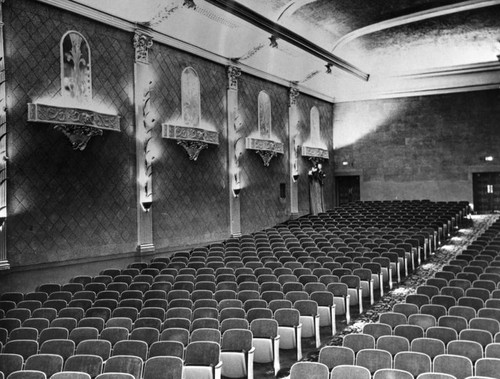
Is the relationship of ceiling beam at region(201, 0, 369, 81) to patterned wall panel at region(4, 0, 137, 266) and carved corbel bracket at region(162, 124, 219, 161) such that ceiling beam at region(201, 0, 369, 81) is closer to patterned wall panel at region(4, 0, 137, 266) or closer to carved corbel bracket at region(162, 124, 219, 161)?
patterned wall panel at region(4, 0, 137, 266)

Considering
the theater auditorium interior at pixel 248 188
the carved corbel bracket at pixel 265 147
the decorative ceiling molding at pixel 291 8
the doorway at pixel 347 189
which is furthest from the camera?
the doorway at pixel 347 189

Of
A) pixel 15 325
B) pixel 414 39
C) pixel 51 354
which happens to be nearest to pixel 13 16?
pixel 15 325

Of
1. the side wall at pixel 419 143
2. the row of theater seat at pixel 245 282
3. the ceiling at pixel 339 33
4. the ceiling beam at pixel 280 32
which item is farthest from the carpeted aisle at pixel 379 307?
the ceiling beam at pixel 280 32

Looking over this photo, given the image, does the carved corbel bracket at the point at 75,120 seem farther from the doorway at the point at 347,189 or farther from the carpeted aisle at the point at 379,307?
the doorway at the point at 347,189

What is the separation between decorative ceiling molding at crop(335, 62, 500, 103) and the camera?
22.9 meters

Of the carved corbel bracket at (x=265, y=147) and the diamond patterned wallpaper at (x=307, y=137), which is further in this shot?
the diamond patterned wallpaper at (x=307, y=137)

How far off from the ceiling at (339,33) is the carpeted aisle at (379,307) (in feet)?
26.0

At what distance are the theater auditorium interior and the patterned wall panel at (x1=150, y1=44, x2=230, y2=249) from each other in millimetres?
68

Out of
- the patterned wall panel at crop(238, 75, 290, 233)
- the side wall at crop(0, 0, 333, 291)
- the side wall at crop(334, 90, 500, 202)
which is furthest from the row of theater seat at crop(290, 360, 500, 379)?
the side wall at crop(334, 90, 500, 202)

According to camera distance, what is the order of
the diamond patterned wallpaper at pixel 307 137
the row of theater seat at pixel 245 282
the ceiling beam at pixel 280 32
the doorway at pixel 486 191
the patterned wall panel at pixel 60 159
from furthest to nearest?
the doorway at pixel 486 191
the diamond patterned wallpaper at pixel 307 137
the ceiling beam at pixel 280 32
the patterned wall panel at pixel 60 159
the row of theater seat at pixel 245 282

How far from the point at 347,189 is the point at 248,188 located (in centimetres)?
915

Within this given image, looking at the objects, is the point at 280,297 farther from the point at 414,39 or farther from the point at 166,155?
the point at 414,39

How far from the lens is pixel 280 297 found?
841 cm

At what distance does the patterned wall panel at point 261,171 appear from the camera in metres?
18.5
